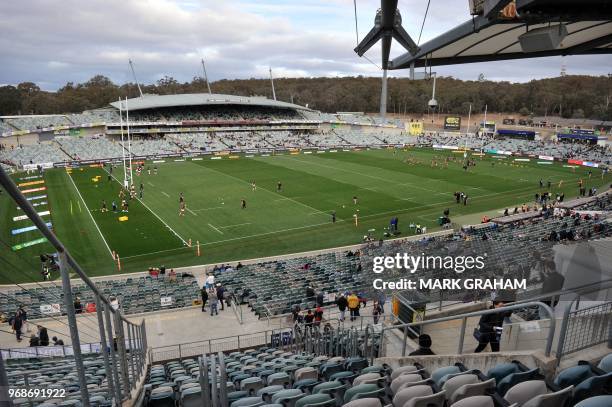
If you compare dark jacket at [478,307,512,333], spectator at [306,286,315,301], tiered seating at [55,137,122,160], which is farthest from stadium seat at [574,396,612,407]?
tiered seating at [55,137,122,160]

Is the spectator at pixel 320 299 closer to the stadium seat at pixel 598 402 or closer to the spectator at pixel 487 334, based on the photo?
the spectator at pixel 487 334

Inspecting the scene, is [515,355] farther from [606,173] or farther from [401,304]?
[606,173]

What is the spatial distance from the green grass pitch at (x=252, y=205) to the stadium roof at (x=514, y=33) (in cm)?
1537

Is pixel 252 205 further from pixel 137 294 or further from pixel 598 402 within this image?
pixel 598 402

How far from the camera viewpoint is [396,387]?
5.34 metres

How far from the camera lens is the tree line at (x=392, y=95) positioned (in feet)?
407

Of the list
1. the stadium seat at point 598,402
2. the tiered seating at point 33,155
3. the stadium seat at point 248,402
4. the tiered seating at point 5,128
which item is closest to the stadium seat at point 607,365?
the stadium seat at point 598,402

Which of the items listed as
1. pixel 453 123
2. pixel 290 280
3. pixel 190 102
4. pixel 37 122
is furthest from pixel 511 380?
pixel 453 123

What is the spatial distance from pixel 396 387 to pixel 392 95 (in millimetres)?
159353

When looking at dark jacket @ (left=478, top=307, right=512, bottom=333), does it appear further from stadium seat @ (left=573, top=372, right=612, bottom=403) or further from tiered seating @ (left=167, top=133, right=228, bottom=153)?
tiered seating @ (left=167, top=133, right=228, bottom=153)

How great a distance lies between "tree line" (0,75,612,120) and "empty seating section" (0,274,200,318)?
112845mm

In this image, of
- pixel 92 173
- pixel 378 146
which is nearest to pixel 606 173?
pixel 378 146

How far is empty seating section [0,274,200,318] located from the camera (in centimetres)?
1772

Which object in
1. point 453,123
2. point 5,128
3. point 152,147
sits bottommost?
point 152,147
